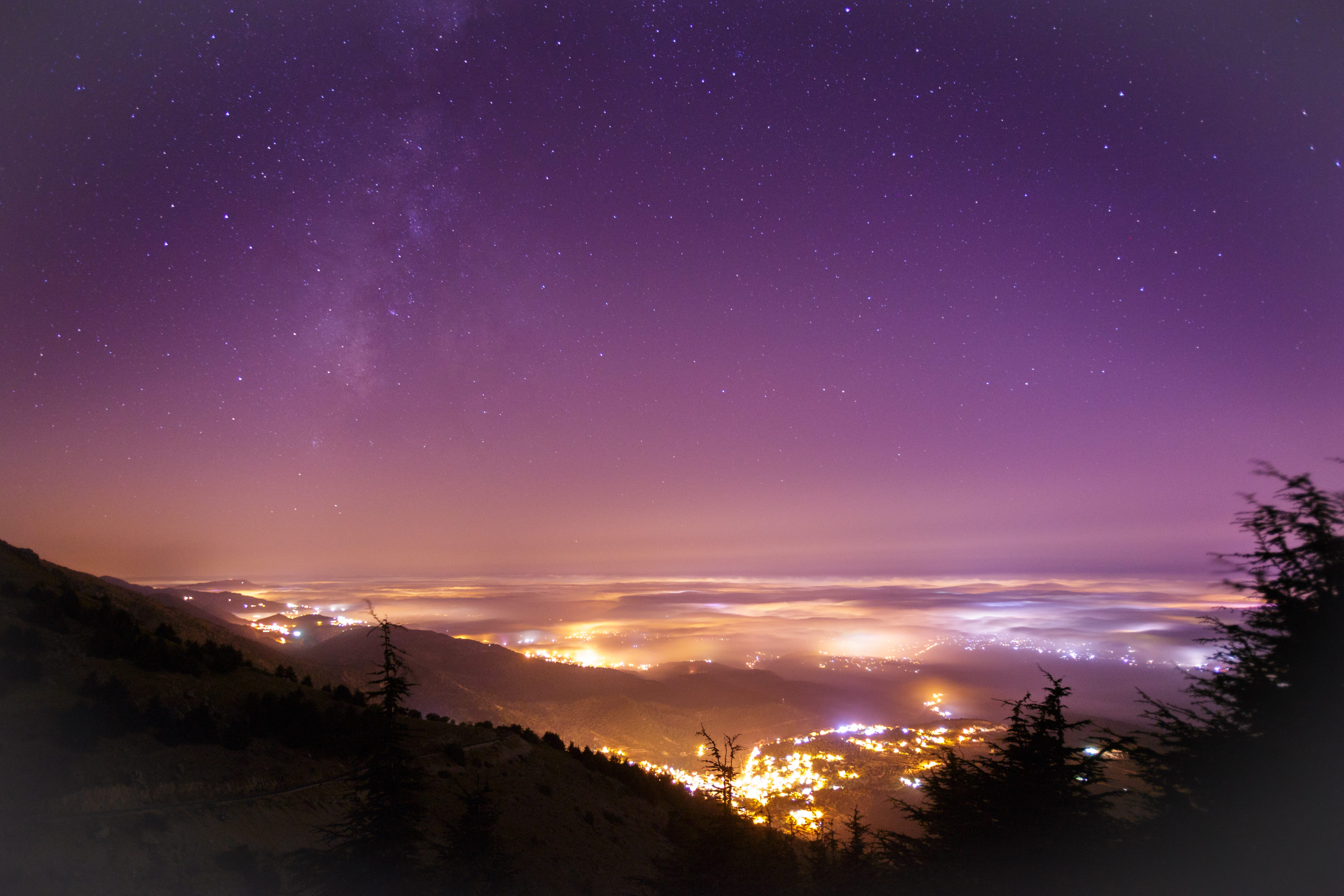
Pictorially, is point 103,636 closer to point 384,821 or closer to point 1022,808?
point 384,821

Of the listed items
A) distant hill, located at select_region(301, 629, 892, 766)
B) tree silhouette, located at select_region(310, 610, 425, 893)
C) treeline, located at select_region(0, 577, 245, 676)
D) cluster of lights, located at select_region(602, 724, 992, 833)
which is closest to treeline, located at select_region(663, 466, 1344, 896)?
tree silhouette, located at select_region(310, 610, 425, 893)

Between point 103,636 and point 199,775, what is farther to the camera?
point 103,636

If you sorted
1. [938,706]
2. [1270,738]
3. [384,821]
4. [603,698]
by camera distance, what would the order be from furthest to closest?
[938,706] < [603,698] < [384,821] < [1270,738]

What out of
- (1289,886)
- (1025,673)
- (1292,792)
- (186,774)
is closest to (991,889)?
(1289,886)

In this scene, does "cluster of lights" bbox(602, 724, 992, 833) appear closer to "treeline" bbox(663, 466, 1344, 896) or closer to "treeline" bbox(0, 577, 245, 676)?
"treeline" bbox(0, 577, 245, 676)

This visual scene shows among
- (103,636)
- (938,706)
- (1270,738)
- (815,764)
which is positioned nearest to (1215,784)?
(1270,738)

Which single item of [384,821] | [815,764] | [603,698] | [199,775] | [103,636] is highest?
[103,636]
